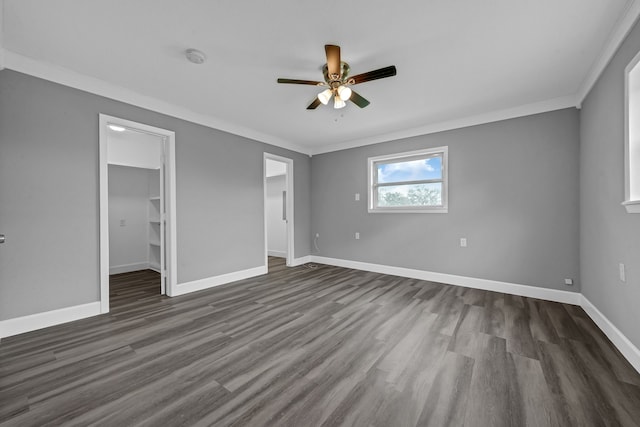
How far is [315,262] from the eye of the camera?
220 inches

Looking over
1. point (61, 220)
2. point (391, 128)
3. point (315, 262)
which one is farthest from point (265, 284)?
point (391, 128)

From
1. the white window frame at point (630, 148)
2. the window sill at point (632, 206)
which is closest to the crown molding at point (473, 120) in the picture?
the white window frame at point (630, 148)

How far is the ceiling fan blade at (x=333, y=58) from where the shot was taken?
79.1 inches

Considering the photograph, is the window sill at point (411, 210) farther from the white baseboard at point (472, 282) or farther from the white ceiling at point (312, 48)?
the white ceiling at point (312, 48)

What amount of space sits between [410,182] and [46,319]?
492 cm

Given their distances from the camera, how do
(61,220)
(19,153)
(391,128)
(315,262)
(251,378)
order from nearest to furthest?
(251,378)
(19,153)
(61,220)
(391,128)
(315,262)

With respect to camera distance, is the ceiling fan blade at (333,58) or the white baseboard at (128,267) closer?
the ceiling fan blade at (333,58)

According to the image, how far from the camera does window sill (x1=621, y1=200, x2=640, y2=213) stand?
1.72 m

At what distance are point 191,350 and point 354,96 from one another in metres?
2.76

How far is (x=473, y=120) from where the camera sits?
147 inches

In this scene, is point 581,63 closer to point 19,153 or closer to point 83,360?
point 83,360

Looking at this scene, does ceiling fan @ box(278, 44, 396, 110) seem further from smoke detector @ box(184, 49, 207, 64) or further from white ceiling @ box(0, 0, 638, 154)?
smoke detector @ box(184, 49, 207, 64)

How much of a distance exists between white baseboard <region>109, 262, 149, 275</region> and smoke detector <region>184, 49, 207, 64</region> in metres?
4.45

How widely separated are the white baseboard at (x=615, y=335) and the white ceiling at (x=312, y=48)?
91.4 inches
